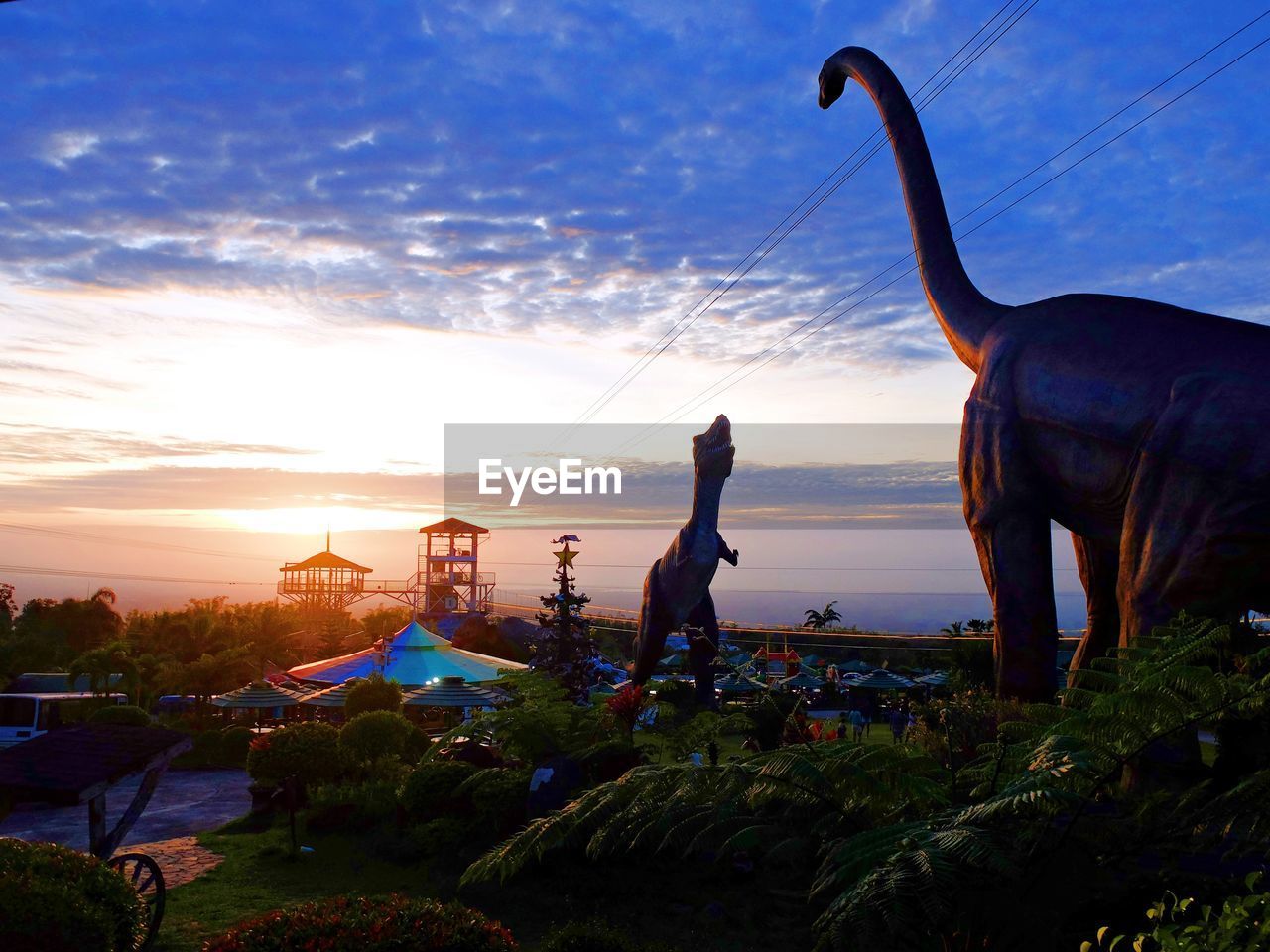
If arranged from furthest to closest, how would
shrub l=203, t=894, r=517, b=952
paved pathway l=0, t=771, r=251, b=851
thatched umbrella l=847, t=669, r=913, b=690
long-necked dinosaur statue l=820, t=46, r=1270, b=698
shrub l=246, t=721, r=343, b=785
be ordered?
1. thatched umbrella l=847, t=669, r=913, b=690
2. paved pathway l=0, t=771, r=251, b=851
3. shrub l=246, t=721, r=343, b=785
4. long-necked dinosaur statue l=820, t=46, r=1270, b=698
5. shrub l=203, t=894, r=517, b=952

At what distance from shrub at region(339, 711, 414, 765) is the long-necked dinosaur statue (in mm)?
9471

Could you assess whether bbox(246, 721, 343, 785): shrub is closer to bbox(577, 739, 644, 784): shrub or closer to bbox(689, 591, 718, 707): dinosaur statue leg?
bbox(577, 739, 644, 784): shrub

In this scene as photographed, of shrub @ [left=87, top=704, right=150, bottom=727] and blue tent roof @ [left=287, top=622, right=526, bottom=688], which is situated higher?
blue tent roof @ [left=287, top=622, right=526, bottom=688]

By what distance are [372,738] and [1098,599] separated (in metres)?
10.3

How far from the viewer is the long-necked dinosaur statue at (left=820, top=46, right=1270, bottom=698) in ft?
24.3

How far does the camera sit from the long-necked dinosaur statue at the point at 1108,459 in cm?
739

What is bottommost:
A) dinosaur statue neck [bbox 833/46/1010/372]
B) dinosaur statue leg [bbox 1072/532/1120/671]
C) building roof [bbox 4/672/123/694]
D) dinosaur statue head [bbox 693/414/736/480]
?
building roof [bbox 4/672/123/694]

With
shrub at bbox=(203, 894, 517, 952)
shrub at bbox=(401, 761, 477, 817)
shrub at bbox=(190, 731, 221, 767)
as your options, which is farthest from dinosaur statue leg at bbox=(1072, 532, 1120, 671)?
shrub at bbox=(190, 731, 221, 767)

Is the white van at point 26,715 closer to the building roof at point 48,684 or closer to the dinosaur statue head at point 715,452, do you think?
the building roof at point 48,684

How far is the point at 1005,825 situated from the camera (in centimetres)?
529

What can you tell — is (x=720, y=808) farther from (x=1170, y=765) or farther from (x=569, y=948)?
(x=1170, y=765)

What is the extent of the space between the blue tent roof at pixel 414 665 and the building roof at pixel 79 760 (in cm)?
1277

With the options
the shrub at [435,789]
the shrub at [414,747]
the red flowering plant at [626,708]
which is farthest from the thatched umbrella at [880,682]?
the shrub at [435,789]

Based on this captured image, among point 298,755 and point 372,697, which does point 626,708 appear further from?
point 372,697
